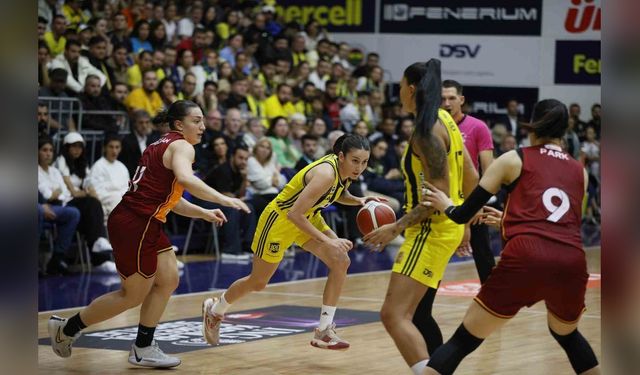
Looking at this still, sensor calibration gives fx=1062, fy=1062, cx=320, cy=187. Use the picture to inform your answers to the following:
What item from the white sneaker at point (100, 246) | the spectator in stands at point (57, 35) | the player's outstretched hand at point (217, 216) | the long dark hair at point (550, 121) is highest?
the spectator in stands at point (57, 35)

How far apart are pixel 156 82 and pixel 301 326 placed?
6.26 meters

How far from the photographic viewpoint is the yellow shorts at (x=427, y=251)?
18.5 feet

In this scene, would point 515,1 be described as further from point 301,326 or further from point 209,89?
point 301,326

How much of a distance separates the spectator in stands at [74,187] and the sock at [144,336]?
4780 mm

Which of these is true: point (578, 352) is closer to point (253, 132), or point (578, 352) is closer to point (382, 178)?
point (253, 132)

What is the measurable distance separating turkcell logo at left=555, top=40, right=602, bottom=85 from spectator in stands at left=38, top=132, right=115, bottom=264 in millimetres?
12084

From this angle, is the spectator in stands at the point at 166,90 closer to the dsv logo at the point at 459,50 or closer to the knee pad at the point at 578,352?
the dsv logo at the point at 459,50

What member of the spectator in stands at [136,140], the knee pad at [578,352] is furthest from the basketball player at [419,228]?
the spectator in stands at [136,140]

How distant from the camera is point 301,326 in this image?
8.94 m

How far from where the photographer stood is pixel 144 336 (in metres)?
7.06

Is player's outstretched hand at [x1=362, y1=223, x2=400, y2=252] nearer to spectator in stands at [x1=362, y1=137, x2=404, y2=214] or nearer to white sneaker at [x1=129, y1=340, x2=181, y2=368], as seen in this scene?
white sneaker at [x1=129, y1=340, x2=181, y2=368]

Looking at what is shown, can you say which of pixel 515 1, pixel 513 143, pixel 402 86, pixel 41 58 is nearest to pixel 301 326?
pixel 402 86

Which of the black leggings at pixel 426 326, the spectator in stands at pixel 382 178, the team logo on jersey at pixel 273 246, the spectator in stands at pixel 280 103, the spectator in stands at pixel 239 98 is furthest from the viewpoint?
the spectator in stands at pixel 280 103

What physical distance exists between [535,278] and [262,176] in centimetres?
931
